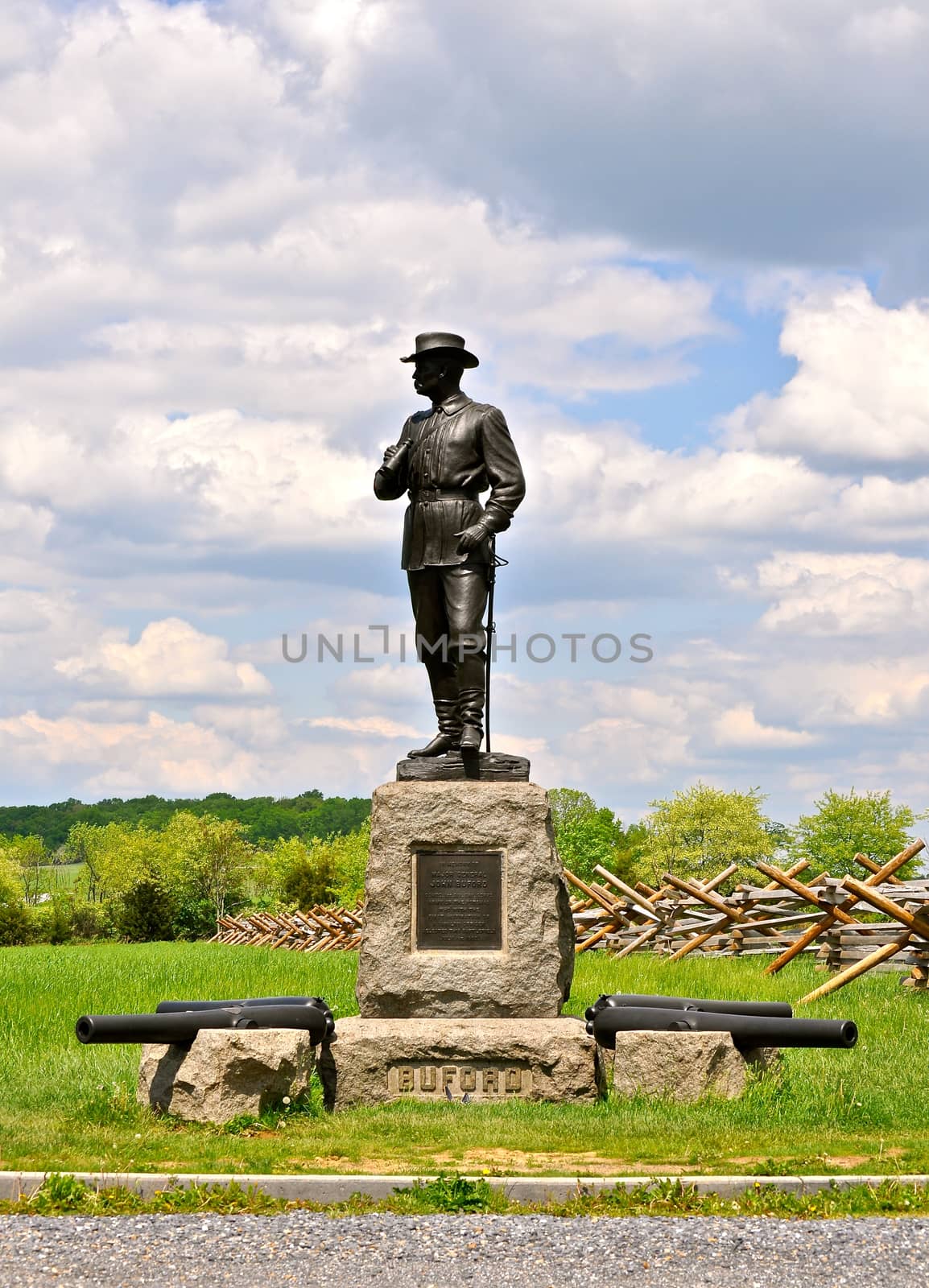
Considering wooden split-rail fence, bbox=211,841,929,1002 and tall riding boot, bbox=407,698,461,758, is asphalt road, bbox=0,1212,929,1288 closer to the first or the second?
tall riding boot, bbox=407,698,461,758

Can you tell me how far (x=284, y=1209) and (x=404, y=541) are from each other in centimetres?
521

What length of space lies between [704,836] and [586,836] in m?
7.27

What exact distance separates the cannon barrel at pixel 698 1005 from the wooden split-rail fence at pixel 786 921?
4642 mm

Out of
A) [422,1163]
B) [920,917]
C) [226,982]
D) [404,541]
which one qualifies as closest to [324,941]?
[226,982]

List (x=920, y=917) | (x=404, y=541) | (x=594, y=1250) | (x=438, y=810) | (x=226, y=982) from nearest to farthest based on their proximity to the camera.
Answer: (x=594, y=1250) → (x=438, y=810) → (x=404, y=541) → (x=920, y=917) → (x=226, y=982)

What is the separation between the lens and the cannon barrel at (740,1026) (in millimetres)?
8422

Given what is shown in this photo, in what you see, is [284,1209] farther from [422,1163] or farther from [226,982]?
[226,982]

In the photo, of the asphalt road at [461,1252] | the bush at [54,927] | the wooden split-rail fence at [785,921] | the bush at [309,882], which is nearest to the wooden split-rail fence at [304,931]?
the wooden split-rail fence at [785,921]

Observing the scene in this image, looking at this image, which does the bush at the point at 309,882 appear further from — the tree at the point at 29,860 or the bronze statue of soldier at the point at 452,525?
the bronze statue of soldier at the point at 452,525

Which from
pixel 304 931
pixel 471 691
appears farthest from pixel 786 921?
pixel 304 931

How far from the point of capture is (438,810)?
30.2 ft

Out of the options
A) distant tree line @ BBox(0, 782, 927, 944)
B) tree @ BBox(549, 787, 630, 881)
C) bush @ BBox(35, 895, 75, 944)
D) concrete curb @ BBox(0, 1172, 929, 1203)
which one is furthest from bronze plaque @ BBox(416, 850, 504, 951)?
bush @ BBox(35, 895, 75, 944)

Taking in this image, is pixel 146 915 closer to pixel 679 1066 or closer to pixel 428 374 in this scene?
pixel 428 374

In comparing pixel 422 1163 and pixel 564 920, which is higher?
pixel 564 920
